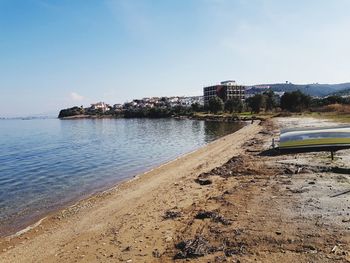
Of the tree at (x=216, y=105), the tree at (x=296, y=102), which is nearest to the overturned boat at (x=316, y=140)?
the tree at (x=296, y=102)

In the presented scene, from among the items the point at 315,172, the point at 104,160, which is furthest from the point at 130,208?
the point at 104,160

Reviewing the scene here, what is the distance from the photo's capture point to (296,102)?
106m

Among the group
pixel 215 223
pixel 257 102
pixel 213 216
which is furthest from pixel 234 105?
pixel 215 223

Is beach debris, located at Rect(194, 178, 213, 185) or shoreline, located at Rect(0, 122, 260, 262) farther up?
beach debris, located at Rect(194, 178, 213, 185)

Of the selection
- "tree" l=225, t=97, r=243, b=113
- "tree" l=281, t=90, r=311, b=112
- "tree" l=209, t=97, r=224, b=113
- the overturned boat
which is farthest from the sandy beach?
"tree" l=209, t=97, r=224, b=113

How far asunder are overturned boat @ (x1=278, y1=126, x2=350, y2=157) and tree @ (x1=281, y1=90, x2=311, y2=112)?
84171mm

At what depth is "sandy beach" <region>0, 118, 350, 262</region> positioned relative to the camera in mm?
9208

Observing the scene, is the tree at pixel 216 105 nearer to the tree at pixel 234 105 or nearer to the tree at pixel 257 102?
the tree at pixel 234 105

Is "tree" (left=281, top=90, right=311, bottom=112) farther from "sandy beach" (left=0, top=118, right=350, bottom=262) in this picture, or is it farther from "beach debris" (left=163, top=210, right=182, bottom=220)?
"beach debris" (left=163, top=210, right=182, bottom=220)

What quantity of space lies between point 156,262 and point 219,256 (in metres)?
1.72

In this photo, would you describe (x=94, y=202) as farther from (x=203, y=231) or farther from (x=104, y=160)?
(x=104, y=160)

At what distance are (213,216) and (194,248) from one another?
8.98ft

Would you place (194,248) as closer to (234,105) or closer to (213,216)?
(213,216)

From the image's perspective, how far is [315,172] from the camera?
16.9 meters
